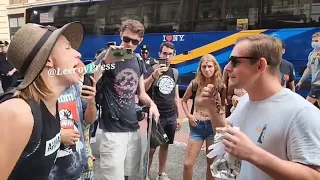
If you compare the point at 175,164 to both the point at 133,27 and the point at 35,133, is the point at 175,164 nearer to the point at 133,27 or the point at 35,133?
the point at 133,27

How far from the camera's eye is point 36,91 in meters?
1.59

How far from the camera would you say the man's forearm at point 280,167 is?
62.3 inches

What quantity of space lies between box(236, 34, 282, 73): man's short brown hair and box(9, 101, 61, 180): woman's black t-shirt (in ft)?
3.39

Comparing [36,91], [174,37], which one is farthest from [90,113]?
[174,37]

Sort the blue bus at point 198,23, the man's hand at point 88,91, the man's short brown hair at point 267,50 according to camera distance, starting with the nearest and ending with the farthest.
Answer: the man's short brown hair at point 267,50
the man's hand at point 88,91
the blue bus at point 198,23

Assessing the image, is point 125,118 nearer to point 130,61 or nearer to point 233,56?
point 130,61

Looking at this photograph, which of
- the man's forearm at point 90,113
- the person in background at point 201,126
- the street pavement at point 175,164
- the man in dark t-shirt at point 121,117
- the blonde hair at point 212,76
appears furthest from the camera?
the street pavement at point 175,164

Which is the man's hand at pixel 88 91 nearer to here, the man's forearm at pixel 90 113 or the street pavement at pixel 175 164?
the man's forearm at pixel 90 113

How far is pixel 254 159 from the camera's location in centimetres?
159

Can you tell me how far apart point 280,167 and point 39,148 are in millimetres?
1022

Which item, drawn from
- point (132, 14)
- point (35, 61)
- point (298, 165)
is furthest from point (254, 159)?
point (132, 14)

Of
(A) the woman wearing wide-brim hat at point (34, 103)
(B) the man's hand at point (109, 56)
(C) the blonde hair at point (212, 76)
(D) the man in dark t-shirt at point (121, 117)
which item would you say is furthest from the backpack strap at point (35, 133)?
(C) the blonde hair at point (212, 76)

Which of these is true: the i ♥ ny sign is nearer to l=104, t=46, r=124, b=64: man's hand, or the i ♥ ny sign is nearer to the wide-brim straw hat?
l=104, t=46, r=124, b=64: man's hand

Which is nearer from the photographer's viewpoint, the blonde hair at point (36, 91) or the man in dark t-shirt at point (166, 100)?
the blonde hair at point (36, 91)
